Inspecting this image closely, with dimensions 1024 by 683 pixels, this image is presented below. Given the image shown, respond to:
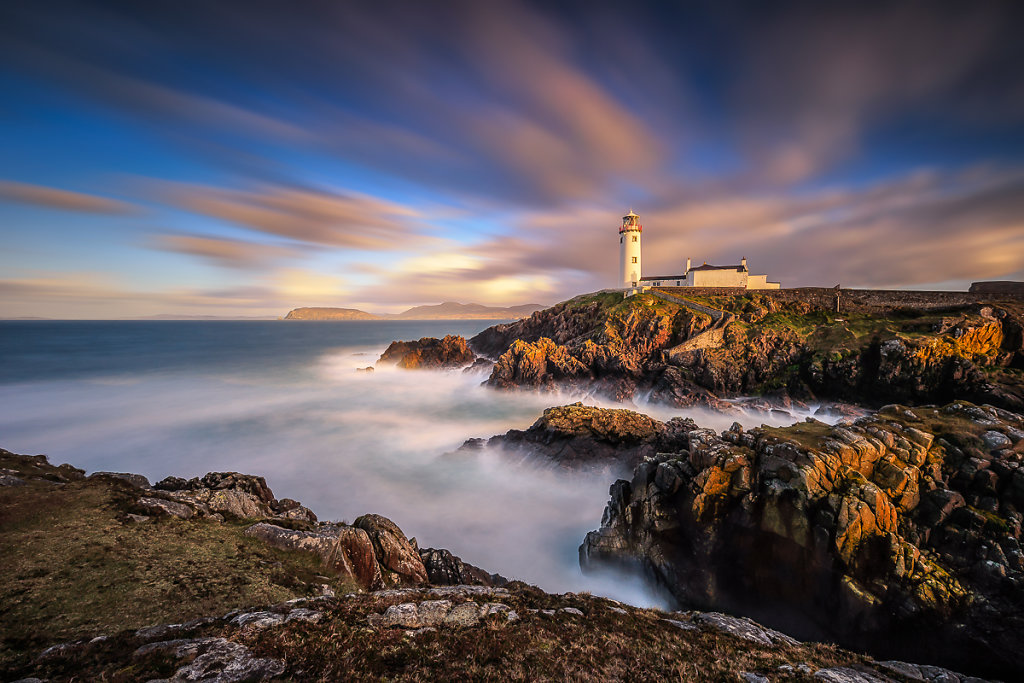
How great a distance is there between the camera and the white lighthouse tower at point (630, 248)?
7731 cm

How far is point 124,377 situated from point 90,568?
289 feet

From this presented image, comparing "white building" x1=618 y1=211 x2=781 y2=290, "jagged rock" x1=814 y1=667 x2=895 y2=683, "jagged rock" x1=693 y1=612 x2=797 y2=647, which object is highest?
"white building" x1=618 y1=211 x2=781 y2=290

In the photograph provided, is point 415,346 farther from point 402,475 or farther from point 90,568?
point 90,568

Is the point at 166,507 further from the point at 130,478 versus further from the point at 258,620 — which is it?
the point at 258,620

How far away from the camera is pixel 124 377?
230ft

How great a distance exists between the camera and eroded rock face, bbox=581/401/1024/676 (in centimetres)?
1298

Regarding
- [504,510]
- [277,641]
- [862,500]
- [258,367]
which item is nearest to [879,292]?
[862,500]

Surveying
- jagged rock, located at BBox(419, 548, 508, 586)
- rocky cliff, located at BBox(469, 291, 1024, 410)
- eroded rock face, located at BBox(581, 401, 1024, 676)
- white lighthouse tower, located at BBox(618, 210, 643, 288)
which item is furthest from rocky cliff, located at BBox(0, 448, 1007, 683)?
white lighthouse tower, located at BBox(618, 210, 643, 288)

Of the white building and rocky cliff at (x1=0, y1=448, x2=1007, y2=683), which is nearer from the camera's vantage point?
rocky cliff at (x1=0, y1=448, x2=1007, y2=683)

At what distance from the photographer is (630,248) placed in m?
78.1

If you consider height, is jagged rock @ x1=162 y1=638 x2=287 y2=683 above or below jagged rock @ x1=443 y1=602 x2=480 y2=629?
above

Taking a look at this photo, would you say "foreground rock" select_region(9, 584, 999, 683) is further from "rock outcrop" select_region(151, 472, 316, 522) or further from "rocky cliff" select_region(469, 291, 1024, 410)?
"rocky cliff" select_region(469, 291, 1024, 410)

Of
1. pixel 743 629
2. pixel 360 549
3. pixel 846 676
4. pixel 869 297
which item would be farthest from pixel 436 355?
pixel 869 297

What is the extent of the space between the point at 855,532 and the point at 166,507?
26845 millimetres
